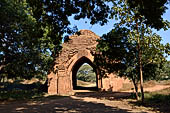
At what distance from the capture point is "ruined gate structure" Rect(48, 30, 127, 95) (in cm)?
2538

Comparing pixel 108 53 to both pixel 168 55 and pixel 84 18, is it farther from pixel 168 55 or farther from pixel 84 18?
pixel 84 18

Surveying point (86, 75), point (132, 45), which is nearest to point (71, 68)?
point (132, 45)

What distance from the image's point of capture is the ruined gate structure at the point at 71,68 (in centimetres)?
2538

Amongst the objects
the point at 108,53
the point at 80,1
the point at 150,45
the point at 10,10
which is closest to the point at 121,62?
the point at 108,53

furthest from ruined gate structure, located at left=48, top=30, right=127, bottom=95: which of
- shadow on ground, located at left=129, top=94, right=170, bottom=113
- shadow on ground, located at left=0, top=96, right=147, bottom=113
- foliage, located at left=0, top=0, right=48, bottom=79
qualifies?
shadow on ground, located at left=0, top=96, right=147, bottom=113

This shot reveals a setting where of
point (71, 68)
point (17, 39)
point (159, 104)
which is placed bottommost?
point (159, 104)

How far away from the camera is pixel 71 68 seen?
26.8m

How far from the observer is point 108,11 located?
8.03m

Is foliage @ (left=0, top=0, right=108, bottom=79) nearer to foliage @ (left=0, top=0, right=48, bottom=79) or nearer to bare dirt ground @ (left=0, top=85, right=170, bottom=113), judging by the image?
foliage @ (left=0, top=0, right=48, bottom=79)

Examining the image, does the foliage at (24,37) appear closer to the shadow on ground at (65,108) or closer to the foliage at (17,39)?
the foliage at (17,39)

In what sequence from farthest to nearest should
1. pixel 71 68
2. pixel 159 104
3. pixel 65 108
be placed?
pixel 71 68
pixel 159 104
pixel 65 108

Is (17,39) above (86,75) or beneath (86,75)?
above

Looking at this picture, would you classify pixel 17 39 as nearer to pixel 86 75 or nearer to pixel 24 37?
pixel 24 37

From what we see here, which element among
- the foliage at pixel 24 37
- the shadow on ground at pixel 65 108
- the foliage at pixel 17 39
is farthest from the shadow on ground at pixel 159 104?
the foliage at pixel 17 39
